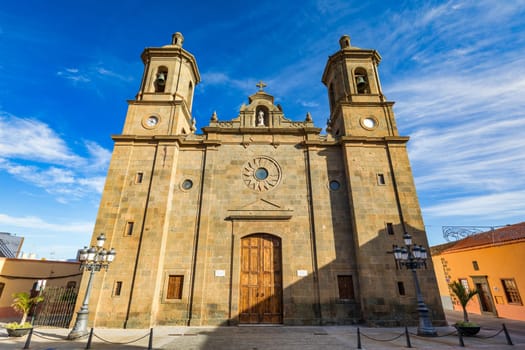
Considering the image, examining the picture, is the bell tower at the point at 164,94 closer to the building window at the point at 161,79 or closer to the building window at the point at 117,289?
the building window at the point at 161,79

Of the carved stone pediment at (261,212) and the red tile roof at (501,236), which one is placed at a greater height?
the carved stone pediment at (261,212)

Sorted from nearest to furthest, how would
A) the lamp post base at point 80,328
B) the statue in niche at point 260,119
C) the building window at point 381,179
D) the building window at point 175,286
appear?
the lamp post base at point 80,328 < the building window at point 175,286 < the building window at point 381,179 < the statue in niche at point 260,119

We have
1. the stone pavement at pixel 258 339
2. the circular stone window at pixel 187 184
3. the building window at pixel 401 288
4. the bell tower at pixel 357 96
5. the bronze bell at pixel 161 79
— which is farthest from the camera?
the bronze bell at pixel 161 79

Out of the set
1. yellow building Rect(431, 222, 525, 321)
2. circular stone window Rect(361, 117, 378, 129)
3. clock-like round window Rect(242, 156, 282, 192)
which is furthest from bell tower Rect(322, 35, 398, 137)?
yellow building Rect(431, 222, 525, 321)

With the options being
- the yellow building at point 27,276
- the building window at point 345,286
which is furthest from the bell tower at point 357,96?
the yellow building at point 27,276

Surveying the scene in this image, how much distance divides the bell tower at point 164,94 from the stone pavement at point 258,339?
1238 cm

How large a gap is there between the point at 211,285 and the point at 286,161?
30.7ft

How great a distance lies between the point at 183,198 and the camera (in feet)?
54.4

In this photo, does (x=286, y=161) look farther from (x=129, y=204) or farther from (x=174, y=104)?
(x=129, y=204)

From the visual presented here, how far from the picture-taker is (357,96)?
1956 centimetres

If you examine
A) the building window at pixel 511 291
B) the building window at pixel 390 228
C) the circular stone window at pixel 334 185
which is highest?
the circular stone window at pixel 334 185

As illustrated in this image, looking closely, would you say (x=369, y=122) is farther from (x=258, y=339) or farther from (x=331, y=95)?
(x=258, y=339)

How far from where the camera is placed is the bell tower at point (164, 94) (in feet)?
60.4

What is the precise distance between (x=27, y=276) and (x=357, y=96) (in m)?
30.0
